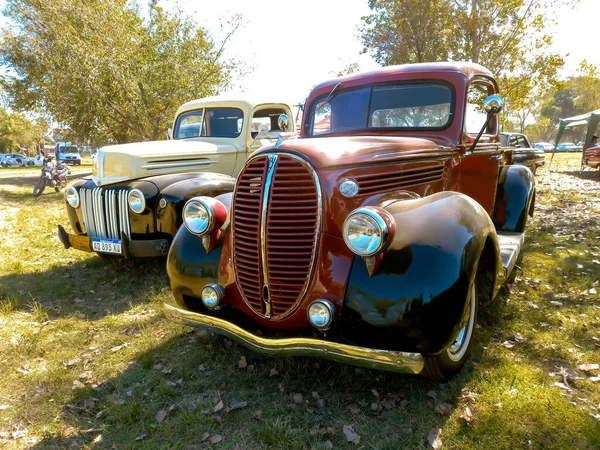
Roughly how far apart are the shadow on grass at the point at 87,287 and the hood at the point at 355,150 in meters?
2.97

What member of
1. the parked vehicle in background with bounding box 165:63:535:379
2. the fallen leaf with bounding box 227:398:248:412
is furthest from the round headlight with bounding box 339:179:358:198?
the fallen leaf with bounding box 227:398:248:412

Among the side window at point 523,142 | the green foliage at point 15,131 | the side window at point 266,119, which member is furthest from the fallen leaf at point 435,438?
the green foliage at point 15,131

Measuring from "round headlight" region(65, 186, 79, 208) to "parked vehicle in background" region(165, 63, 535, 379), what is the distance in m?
3.04

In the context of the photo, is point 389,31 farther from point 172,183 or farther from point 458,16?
point 172,183

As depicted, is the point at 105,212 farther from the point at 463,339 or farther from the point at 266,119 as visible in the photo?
the point at 463,339

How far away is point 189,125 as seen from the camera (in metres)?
7.44

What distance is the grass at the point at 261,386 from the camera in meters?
2.58

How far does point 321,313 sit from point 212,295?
0.85 metres

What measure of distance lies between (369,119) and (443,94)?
0.72 metres

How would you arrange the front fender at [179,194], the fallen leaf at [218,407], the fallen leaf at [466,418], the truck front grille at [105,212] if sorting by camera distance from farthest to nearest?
the truck front grille at [105,212] → the front fender at [179,194] → the fallen leaf at [218,407] → the fallen leaf at [466,418]

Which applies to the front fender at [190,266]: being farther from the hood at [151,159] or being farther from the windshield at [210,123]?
the windshield at [210,123]

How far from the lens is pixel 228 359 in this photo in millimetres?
3441

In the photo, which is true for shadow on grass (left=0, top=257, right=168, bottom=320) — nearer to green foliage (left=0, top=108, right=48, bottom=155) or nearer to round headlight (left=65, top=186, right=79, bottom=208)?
round headlight (left=65, top=186, right=79, bottom=208)

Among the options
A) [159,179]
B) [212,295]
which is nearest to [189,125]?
[159,179]
